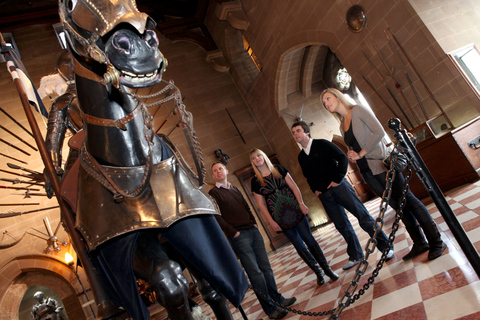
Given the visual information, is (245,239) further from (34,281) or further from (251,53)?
(251,53)

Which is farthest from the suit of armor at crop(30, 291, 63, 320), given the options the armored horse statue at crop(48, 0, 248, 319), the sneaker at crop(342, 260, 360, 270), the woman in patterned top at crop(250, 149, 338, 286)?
the armored horse statue at crop(48, 0, 248, 319)

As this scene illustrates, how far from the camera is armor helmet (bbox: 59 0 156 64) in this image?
1.23m

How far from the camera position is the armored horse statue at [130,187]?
4.10ft

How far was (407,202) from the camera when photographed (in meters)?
2.30

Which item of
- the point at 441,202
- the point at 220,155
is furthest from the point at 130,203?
the point at 220,155

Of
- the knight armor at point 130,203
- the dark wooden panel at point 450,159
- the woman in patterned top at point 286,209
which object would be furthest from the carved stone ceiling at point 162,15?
the knight armor at point 130,203

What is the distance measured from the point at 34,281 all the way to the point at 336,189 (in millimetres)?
7099

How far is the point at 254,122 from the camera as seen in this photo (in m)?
10.0

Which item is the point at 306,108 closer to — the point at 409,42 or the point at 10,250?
the point at 409,42

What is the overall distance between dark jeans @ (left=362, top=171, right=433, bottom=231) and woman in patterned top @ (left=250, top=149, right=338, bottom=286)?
2.12 feet

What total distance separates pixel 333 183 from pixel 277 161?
261 inches

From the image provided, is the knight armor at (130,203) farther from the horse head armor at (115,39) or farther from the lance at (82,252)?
the horse head armor at (115,39)

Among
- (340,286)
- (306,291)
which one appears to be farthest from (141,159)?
(306,291)

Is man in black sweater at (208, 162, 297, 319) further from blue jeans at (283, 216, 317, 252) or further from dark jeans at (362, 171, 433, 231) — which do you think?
dark jeans at (362, 171, 433, 231)
